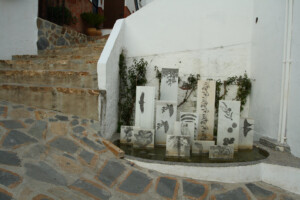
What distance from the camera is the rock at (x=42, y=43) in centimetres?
678

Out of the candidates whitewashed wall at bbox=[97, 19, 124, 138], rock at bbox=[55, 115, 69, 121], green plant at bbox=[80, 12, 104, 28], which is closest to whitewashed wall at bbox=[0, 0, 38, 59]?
whitewashed wall at bbox=[97, 19, 124, 138]

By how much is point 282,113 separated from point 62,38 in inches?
278

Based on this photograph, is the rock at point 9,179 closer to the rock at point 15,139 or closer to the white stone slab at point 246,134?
the rock at point 15,139

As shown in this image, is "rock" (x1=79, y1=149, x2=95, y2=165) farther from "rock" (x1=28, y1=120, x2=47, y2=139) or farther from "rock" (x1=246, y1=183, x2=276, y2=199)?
"rock" (x1=246, y1=183, x2=276, y2=199)

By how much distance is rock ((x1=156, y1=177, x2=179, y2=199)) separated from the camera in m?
3.01

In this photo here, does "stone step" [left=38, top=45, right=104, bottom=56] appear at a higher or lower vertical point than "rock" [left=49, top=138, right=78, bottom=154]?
higher

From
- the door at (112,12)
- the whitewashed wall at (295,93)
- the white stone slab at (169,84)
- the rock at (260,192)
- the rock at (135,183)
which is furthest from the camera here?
the door at (112,12)

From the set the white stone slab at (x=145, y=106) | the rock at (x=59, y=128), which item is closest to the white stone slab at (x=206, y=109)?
the white stone slab at (x=145, y=106)

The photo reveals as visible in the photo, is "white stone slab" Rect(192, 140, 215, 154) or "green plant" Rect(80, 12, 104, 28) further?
"green plant" Rect(80, 12, 104, 28)

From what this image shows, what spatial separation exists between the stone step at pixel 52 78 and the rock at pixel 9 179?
7.31ft

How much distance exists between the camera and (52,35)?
23.9 ft

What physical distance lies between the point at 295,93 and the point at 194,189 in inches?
103

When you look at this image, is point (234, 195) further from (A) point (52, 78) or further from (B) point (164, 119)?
(A) point (52, 78)

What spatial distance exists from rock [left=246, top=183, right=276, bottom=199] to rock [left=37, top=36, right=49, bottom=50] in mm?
6690
